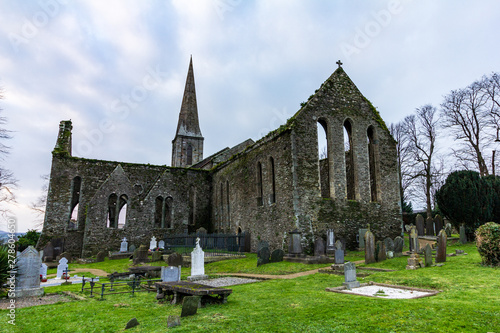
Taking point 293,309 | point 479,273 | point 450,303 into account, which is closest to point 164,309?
point 293,309

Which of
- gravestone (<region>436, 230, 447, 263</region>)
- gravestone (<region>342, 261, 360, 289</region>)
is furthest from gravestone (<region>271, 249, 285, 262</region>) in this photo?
gravestone (<region>342, 261, 360, 289</region>)

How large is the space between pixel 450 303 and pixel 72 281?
12398mm

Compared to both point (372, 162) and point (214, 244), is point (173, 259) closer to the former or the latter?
point (214, 244)

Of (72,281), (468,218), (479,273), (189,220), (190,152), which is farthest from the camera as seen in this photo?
(190,152)

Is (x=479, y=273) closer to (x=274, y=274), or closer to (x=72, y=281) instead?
(x=274, y=274)

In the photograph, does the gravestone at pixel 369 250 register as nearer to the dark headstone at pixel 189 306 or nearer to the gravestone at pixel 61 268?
the dark headstone at pixel 189 306

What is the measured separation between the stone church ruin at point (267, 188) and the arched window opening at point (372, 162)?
0.06 metres

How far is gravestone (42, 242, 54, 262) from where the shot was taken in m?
20.1

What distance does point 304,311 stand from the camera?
20.4 ft

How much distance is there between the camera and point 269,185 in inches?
773

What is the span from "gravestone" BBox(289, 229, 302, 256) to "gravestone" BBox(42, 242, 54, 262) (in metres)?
15.2

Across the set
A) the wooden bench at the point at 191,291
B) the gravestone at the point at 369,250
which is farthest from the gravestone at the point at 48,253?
the gravestone at the point at 369,250

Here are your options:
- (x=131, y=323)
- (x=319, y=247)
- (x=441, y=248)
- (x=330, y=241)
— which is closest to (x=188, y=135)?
(x=330, y=241)

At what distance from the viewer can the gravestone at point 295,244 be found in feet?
49.7
